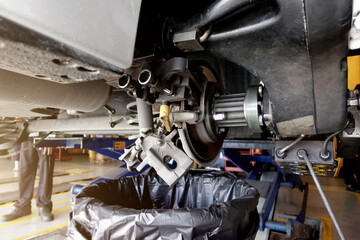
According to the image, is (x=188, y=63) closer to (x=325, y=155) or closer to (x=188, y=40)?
(x=188, y=40)

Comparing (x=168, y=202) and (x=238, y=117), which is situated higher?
(x=238, y=117)

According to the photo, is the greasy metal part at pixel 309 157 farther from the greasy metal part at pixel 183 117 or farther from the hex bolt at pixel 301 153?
the greasy metal part at pixel 183 117

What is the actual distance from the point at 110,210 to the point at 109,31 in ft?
1.89

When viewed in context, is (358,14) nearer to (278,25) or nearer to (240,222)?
(278,25)

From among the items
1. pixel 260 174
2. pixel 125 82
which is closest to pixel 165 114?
pixel 125 82

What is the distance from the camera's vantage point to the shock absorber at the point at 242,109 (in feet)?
2.60

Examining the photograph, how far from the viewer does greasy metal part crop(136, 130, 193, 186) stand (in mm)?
755

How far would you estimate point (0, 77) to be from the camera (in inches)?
24.4

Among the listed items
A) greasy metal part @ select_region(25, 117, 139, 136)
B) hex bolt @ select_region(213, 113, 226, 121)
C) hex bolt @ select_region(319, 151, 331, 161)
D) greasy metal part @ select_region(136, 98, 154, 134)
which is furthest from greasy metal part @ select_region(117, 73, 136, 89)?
hex bolt @ select_region(319, 151, 331, 161)

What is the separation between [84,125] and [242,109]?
978mm

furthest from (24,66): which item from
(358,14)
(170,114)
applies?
(358,14)

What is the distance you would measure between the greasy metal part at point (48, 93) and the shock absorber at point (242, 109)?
1.61 feet

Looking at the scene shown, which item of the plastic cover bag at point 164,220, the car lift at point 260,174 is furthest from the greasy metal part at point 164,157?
the car lift at point 260,174

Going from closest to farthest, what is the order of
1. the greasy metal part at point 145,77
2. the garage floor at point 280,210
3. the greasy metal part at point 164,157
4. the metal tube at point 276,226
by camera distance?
the greasy metal part at point 145,77 < the greasy metal part at point 164,157 < the metal tube at point 276,226 < the garage floor at point 280,210
